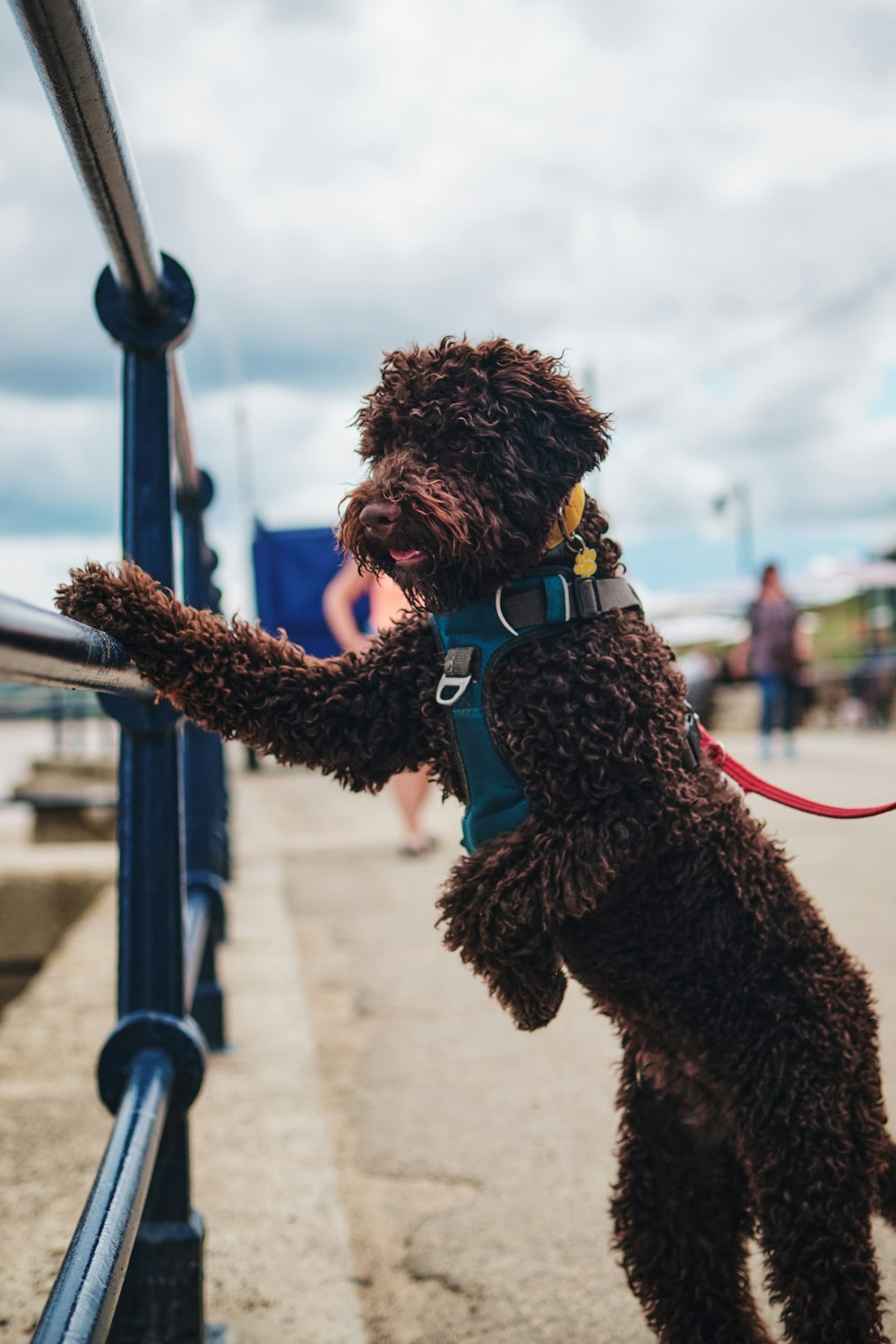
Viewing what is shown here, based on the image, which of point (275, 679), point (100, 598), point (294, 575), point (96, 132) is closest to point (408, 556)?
point (275, 679)

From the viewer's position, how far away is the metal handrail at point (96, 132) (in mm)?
1231

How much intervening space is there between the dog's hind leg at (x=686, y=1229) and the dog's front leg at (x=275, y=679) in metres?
0.67

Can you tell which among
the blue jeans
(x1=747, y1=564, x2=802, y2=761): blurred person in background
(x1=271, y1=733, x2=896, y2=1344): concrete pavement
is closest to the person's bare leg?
(x1=271, y1=733, x2=896, y2=1344): concrete pavement

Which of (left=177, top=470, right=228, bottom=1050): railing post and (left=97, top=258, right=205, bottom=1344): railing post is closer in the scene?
(left=97, top=258, right=205, bottom=1344): railing post

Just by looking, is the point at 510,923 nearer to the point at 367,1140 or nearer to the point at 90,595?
the point at 90,595

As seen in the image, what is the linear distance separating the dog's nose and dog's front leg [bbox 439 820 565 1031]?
1.40ft

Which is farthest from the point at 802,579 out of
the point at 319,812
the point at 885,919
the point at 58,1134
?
the point at 58,1134

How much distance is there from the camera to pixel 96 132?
1.45m

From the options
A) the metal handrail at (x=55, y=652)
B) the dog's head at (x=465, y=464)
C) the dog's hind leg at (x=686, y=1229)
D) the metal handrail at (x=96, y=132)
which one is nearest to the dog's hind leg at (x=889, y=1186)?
the dog's hind leg at (x=686, y=1229)

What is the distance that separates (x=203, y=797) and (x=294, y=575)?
1503 mm

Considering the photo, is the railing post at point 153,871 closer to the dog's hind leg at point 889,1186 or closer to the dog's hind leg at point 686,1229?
the dog's hind leg at point 686,1229

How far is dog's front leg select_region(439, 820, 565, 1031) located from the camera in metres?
1.49

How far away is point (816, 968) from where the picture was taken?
64.2 inches

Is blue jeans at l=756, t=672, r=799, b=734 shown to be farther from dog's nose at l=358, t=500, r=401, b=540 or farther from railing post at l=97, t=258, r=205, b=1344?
dog's nose at l=358, t=500, r=401, b=540
